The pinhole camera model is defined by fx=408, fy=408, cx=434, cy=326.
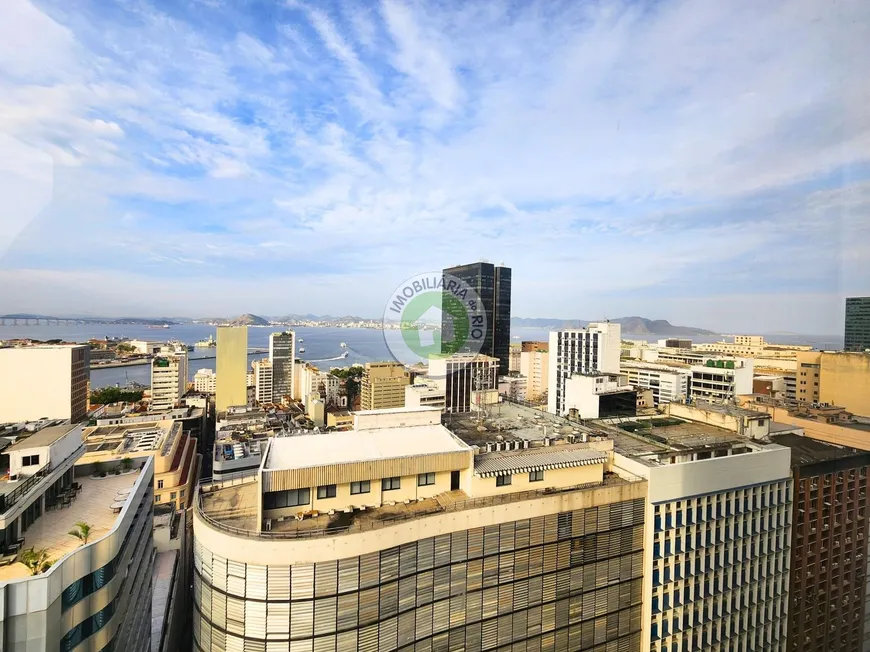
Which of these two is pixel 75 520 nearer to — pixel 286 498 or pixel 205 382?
pixel 286 498

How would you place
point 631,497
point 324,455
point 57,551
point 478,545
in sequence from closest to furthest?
1. point 57,551
2. point 478,545
3. point 324,455
4. point 631,497

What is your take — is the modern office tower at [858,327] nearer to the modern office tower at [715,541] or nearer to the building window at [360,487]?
the modern office tower at [715,541]

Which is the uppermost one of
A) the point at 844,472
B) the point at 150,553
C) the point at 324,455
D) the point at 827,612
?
the point at 324,455

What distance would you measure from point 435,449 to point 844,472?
9295 millimetres

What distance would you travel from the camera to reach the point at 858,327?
16.3 m

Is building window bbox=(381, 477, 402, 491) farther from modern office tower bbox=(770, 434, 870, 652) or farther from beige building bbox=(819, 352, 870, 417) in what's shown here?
beige building bbox=(819, 352, 870, 417)

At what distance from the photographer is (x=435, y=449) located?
19.0 feet

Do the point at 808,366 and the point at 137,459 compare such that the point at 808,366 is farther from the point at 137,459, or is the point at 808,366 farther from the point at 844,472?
the point at 137,459

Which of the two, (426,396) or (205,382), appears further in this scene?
(205,382)

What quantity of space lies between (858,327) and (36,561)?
24.2 metres

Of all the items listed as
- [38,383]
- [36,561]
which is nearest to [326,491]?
[36,561]

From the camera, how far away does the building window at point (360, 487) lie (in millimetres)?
5313

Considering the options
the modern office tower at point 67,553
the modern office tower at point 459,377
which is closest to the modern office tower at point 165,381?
the modern office tower at point 459,377

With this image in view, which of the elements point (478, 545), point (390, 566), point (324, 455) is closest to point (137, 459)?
point (324, 455)
